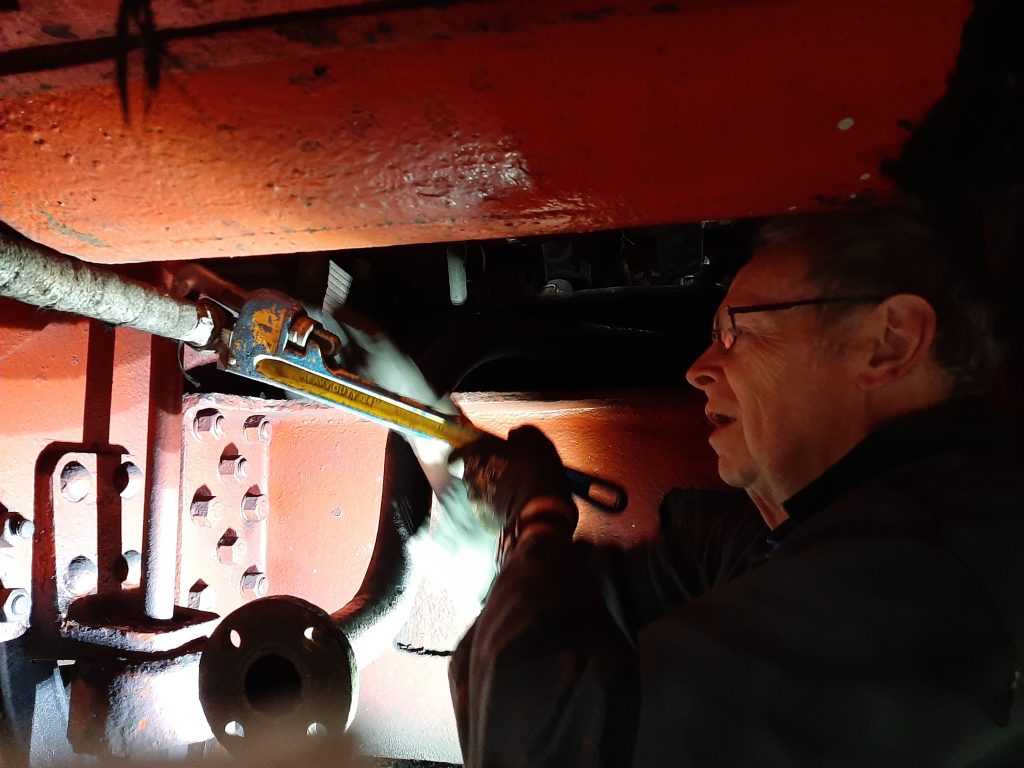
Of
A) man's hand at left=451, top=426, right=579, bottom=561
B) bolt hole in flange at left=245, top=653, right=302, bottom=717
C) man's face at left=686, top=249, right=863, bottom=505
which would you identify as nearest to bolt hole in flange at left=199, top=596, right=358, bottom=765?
bolt hole in flange at left=245, top=653, right=302, bottom=717

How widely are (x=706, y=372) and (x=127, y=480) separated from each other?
3.60 feet

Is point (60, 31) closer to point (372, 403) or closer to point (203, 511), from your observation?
point (372, 403)

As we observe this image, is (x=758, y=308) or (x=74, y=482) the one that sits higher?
(x=758, y=308)

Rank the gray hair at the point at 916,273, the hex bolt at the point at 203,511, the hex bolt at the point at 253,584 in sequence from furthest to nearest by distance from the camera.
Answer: the hex bolt at the point at 253,584 < the hex bolt at the point at 203,511 < the gray hair at the point at 916,273

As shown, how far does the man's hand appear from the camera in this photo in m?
1.04

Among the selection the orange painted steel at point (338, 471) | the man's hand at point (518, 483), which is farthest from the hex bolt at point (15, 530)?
the man's hand at point (518, 483)

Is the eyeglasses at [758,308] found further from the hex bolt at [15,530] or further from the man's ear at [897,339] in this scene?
the hex bolt at [15,530]

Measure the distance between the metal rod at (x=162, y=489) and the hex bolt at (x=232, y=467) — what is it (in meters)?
0.16

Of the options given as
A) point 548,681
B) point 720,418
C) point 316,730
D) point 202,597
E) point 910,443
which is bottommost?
point 316,730

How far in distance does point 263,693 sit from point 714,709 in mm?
767

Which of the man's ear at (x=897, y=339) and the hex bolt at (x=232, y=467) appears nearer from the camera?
the man's ear at (x=897, y=339)

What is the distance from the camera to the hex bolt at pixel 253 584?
4.81 ft

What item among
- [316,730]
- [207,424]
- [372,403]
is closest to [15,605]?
[207,424]

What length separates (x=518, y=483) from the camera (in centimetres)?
113
